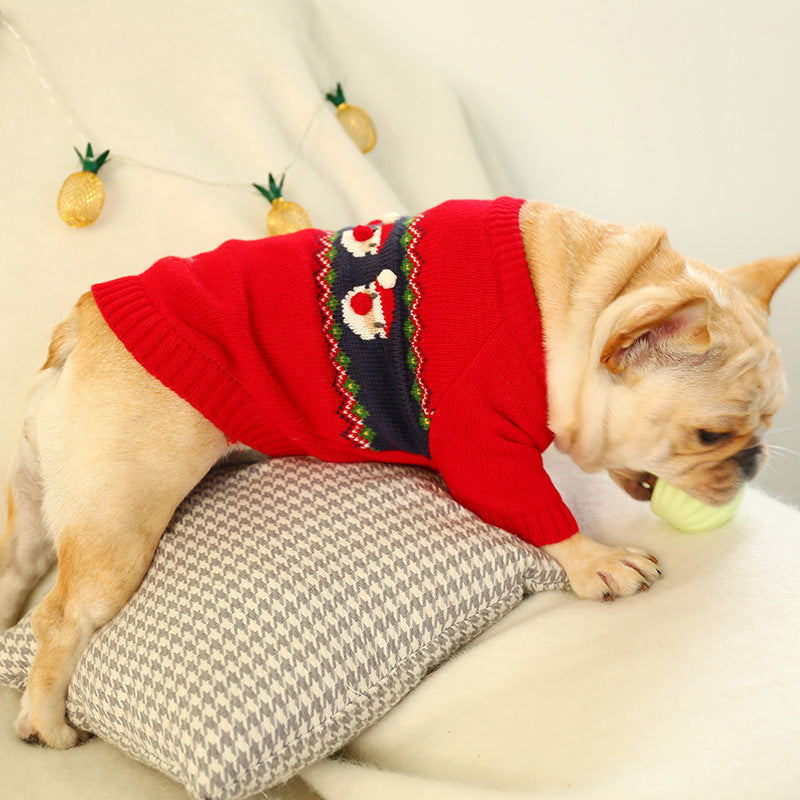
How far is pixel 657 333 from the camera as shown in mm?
1116

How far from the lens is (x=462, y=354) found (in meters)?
1.19

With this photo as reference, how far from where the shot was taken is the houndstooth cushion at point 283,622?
36.5 inches

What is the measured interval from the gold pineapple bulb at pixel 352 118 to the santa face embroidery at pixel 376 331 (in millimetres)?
638

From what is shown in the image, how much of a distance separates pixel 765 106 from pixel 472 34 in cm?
77

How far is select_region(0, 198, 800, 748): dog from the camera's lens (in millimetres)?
1148

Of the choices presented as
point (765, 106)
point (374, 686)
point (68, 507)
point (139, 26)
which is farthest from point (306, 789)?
point (765, 106)

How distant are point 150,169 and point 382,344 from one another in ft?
2.41

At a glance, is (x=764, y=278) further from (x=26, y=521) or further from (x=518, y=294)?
(x=26, y=521)

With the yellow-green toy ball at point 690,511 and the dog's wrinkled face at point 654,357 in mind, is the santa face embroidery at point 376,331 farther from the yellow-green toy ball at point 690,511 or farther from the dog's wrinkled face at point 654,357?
the yellow-green toy ball at point 690,511

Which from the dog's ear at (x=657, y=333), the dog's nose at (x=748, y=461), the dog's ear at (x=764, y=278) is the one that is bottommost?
the dog's nose at (x=748, y=461)

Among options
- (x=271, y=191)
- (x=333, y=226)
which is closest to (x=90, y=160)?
(x=271, y=191)

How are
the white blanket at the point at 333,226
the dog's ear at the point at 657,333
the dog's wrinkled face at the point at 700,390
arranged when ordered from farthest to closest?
the dog's wrinkled face at the point at 700,390 < the dog's ear at the point at 657,333 < the white blanket at the point at 333,226

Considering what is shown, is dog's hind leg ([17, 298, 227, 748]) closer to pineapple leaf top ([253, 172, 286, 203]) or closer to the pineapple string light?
the pineapple string light

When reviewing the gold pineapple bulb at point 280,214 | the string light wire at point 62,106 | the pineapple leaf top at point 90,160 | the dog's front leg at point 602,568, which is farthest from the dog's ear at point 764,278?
the pineapple leaf top at point 90,160
